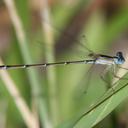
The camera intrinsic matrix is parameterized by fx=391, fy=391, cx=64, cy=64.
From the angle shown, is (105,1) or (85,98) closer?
(85,98)

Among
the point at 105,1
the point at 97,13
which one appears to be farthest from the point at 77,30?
the point at 97,13

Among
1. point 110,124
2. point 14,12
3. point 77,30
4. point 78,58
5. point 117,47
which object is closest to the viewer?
point 110,124

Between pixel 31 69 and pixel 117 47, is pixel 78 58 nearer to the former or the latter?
pixel 31 69

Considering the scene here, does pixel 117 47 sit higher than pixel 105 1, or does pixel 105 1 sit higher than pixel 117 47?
pixel 105 1

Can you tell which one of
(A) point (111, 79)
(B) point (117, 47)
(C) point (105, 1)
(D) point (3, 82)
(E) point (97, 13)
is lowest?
(A) point (111, 79)

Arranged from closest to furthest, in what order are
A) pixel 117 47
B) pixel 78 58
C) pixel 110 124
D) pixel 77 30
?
pixel 110 124 < pixel 78 58 < pixel 117 47 < pixel 77 30

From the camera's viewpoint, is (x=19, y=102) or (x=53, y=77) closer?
(x=19, y=102)

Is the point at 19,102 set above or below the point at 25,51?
below

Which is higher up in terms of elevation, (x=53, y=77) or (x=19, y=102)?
(x=53, y=77)

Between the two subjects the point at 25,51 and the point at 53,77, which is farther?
the point at 53,77

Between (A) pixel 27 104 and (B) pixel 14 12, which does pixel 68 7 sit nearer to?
(B) pixel 14 12

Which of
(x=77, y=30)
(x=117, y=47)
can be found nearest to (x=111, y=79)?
(x=117, y=47)
